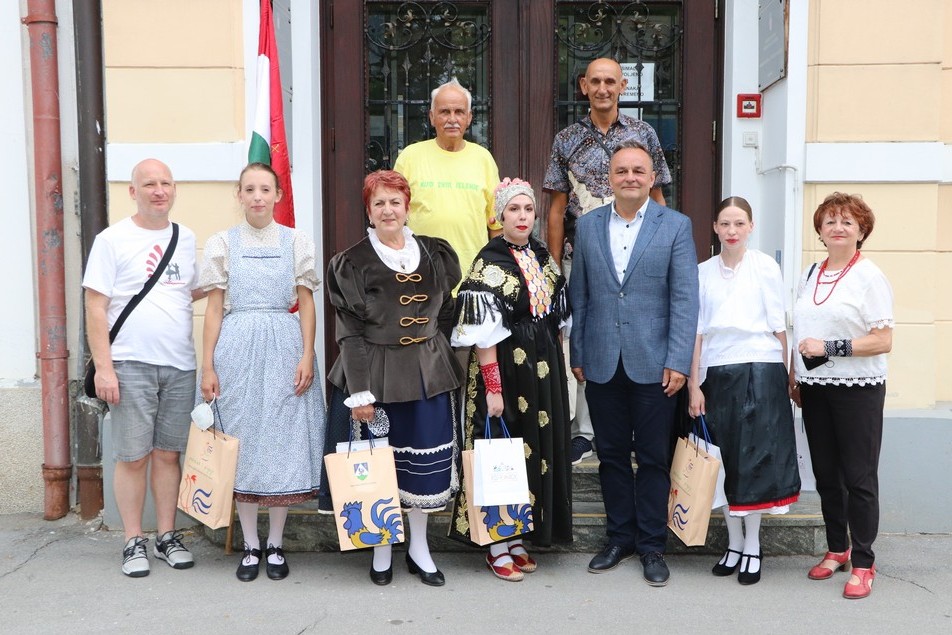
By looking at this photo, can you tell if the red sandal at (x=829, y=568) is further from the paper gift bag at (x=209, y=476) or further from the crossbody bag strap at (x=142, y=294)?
the crossbody bag strap at (x=142, y=294)

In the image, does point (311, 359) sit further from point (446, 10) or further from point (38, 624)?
point (446, 10)

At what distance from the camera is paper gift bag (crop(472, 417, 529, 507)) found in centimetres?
351

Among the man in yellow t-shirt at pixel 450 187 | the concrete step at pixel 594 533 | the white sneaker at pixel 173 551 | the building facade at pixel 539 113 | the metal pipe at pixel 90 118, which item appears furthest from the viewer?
the metal pipe at pixel 90 118

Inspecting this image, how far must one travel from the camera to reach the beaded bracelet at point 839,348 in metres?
3.42

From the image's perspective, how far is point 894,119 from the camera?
14.5ft

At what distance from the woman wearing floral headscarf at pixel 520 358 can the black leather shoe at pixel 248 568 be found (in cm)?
86

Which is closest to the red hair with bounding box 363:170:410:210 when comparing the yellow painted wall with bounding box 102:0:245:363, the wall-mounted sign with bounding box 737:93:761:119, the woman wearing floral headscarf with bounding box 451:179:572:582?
the woman wearing floral headscarf with bounding box 451:179:572:582

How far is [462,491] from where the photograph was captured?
3732 millimetres

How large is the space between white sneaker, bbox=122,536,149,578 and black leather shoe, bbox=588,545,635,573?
1901mm

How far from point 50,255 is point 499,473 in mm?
2723

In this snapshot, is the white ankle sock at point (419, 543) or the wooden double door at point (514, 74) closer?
the white ankle sock at point (419, 543)

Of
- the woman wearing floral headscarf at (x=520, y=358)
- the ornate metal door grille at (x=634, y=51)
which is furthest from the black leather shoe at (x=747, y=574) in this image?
the ornate metal door grille at (x=634, y=51)

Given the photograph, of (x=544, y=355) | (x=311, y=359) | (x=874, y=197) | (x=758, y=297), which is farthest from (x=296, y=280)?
(x=874, y=197)

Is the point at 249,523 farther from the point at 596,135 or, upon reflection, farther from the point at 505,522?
the point at 596,135
